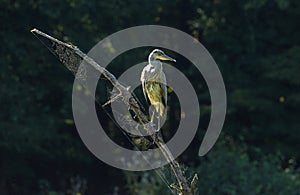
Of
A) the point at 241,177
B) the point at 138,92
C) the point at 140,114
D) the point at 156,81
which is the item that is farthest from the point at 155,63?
the point at 138,92

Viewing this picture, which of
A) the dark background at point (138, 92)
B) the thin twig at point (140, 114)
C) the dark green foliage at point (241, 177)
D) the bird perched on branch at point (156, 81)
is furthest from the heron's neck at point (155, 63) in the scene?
the dark background at point (138, 92)

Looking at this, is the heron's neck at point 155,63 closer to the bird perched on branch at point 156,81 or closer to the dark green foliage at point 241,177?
the bird perched on branch at point 156,81

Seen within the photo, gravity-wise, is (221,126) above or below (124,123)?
above

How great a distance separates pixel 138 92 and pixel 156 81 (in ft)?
31.8

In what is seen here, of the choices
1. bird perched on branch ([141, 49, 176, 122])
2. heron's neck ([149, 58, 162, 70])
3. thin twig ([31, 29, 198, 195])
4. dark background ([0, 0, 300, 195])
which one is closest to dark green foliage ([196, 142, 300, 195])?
dark background ([0, 0, 300, 195])

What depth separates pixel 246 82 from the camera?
18.5 metres

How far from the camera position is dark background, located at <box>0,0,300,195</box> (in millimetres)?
15625

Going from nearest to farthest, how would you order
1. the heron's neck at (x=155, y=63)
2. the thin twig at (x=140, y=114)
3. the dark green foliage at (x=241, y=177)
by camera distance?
1. the thin twig at (x=140, y=114)
2. the heron's neck at (x=155, y=63)
3. the dark green foliage at (x=241, y=177)

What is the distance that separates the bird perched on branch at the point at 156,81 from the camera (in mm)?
6688

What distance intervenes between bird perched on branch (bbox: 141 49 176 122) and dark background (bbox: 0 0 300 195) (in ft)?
23.2

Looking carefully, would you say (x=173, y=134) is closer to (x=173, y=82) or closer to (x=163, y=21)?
(x=173, y=82)

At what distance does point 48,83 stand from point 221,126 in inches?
176

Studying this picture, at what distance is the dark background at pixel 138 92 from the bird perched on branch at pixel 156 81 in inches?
279

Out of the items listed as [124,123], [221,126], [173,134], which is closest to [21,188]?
[173,134]
